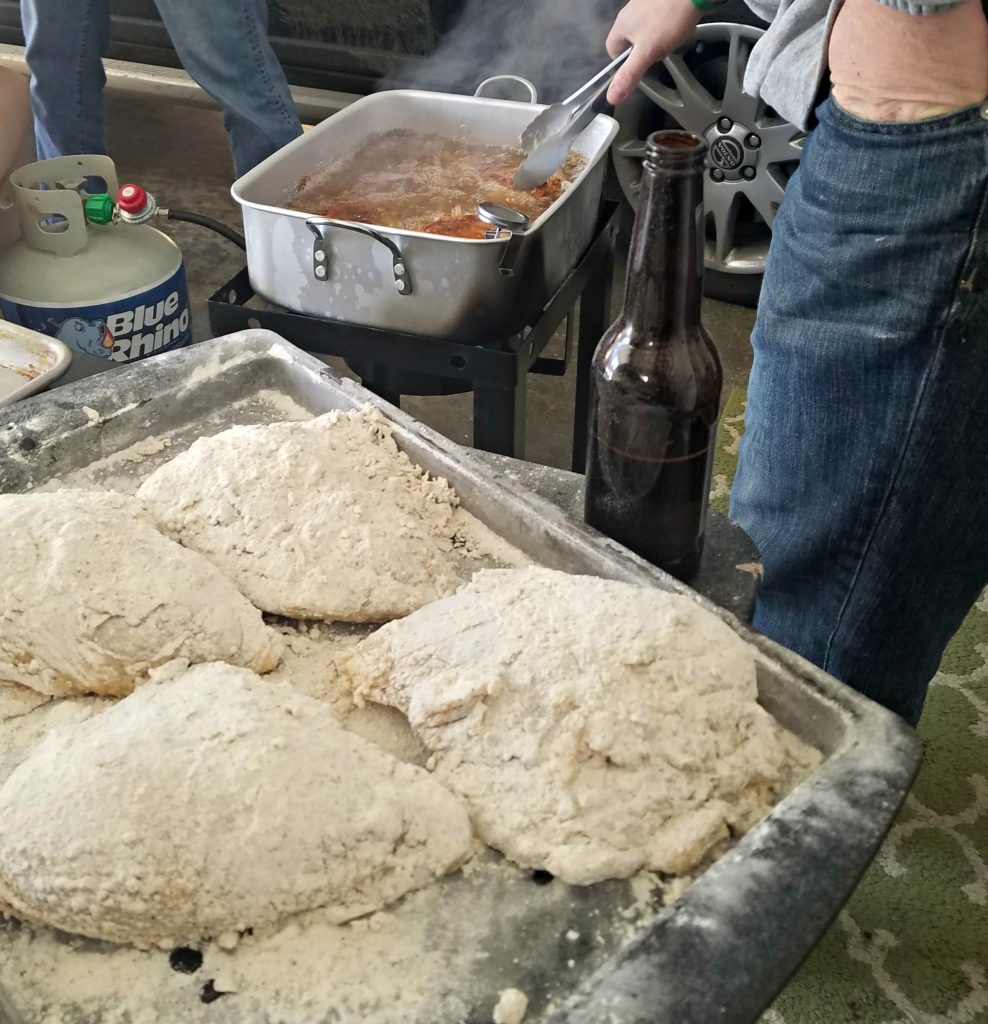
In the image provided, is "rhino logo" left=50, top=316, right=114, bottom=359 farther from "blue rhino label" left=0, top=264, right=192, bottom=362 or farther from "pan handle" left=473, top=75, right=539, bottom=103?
"pan handle" left=473, top=75, right=539, bottom=103

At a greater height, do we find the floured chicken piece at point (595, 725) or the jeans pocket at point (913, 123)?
the jeans pocket at point (913, 123)

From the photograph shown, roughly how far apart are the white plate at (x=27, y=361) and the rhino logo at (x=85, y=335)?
453mm

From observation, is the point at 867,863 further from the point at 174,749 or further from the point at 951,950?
the point at 951,950

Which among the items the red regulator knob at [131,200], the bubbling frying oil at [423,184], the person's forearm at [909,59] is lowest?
the red regulator knob at [131,200]

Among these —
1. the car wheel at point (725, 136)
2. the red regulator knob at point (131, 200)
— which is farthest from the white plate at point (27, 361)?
the car wheel at point (725, 136)

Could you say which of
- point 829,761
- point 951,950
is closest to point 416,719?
point 829,761

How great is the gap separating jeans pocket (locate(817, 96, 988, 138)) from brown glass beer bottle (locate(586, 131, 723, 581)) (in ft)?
1.12

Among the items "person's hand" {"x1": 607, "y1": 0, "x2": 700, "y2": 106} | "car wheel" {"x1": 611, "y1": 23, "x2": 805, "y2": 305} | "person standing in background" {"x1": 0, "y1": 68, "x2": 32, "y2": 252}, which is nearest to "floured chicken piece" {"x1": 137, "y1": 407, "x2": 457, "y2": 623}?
"person's hand" {"x1": 607, "y1": 0, "x2": 700, "y2": 106}

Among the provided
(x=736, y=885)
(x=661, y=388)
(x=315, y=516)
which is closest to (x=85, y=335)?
(x=315, y=516)

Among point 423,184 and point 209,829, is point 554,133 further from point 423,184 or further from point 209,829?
point 209,829

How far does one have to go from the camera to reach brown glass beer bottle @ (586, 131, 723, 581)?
2.58 feet

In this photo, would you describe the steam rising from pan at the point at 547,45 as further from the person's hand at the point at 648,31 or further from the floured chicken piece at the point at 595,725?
the floured chicken piece at the point at 595,725

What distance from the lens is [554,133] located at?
1699 millimetres

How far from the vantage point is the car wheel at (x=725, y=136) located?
8.28 ft
